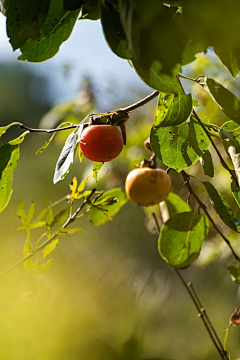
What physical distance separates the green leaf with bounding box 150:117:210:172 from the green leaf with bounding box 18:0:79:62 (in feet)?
0.59

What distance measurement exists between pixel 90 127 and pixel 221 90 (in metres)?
0.20

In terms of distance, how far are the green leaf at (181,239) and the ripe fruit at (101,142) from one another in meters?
0.22

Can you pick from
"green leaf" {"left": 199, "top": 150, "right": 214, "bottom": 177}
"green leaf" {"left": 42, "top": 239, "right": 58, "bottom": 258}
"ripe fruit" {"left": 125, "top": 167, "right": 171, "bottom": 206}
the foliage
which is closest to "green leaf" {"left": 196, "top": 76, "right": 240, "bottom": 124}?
the foliage

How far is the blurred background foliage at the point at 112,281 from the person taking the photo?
0.91 m

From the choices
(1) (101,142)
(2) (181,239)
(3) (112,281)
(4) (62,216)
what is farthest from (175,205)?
(3) (112,281)

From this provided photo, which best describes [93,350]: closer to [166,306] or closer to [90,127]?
[166,306]

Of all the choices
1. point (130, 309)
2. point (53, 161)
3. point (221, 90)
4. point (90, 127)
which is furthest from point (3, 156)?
point (53, 161)

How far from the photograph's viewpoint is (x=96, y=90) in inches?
65.9

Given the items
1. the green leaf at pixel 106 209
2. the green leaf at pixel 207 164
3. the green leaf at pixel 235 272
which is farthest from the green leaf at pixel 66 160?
the green leaf at pixel 235 272

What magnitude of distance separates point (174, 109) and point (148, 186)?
30cm

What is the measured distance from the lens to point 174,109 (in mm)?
443

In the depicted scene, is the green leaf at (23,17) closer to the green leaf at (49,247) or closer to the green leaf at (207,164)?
the green leaf at (207,164)

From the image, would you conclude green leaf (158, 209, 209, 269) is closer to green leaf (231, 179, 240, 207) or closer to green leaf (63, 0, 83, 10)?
green leaf (231, 179, 240, 207)

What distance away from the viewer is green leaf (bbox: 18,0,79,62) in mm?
388
